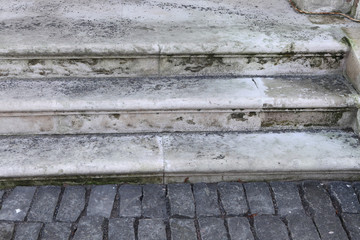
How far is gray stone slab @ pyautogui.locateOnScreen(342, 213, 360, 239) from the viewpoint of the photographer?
6.92 feet

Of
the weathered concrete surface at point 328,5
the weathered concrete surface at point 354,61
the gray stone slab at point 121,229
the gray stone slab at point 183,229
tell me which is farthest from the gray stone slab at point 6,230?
the weathered concrete surface at point 328,5

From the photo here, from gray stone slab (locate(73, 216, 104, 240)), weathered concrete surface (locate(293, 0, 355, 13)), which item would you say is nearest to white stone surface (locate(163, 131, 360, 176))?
Answer: gray stone slab (locate(73, 216, 104, 240))

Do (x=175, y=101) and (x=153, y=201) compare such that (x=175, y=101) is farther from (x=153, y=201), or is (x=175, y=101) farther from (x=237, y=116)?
(x=153, y=201)

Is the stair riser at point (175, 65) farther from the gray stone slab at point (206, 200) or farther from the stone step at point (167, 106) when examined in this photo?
the gray stone slab at point (206, 200)

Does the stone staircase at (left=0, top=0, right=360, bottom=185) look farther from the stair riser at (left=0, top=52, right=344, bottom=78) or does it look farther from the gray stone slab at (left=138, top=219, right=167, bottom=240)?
the gray stone slab at (left=138, top=219, right=167, bottom=240)

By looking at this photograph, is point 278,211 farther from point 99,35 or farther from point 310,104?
point 99,35

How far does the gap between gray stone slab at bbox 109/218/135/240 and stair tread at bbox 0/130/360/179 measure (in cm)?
31

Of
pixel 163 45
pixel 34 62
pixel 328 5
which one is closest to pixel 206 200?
pixel 163 45

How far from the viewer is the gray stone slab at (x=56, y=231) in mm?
2074

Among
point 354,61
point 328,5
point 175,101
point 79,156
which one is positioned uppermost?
point 328,5

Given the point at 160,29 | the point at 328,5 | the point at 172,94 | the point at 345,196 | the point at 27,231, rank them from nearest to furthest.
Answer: the point at 27,231
the point at 345,196
the point at 172,94
the point at 160,29
the point at 328,5

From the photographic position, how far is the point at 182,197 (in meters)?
2.31

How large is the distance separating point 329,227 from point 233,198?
1.78 ft

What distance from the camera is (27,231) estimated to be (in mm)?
2100
